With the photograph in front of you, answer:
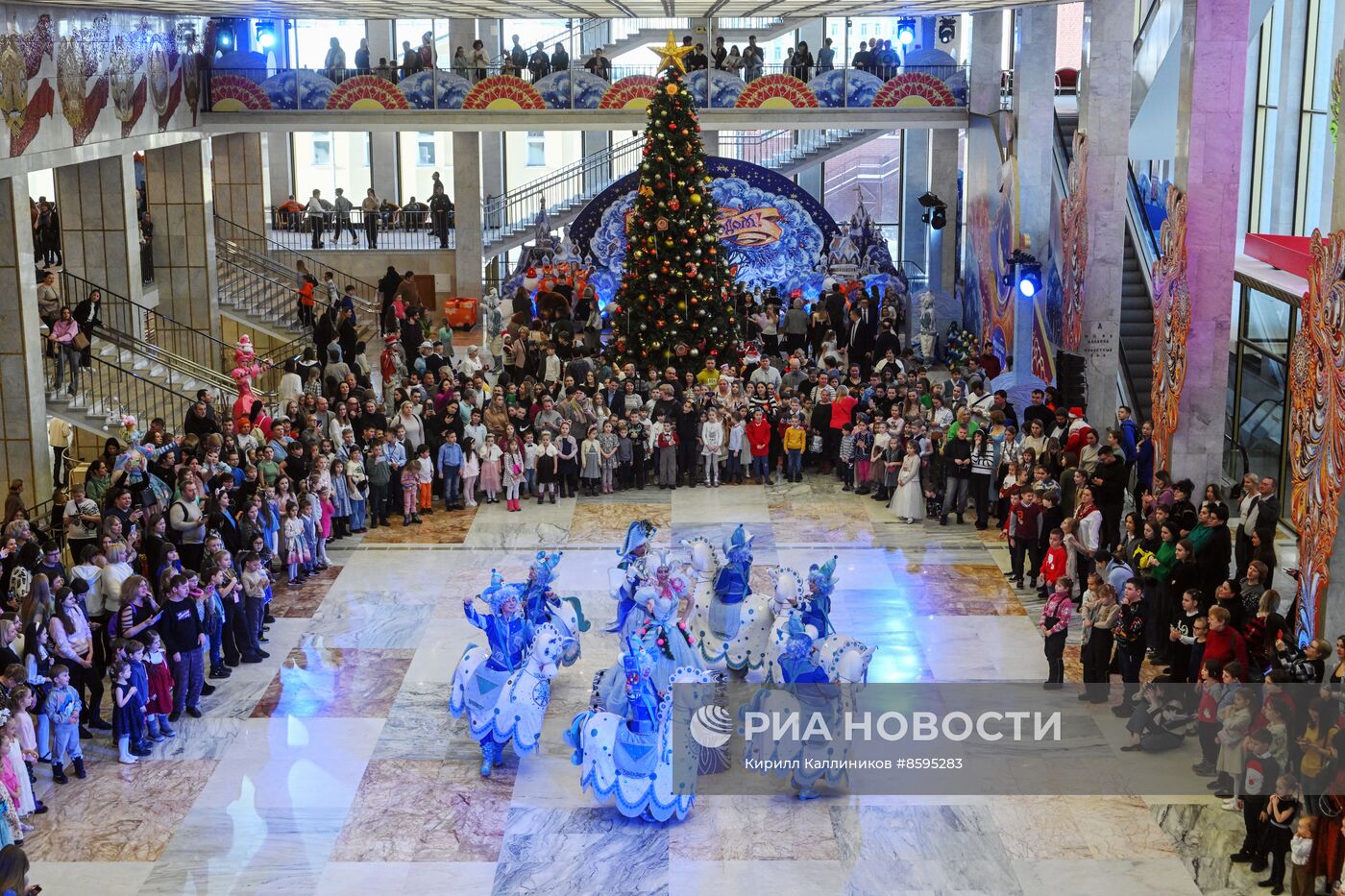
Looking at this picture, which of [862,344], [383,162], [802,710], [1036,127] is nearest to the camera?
[802,710]

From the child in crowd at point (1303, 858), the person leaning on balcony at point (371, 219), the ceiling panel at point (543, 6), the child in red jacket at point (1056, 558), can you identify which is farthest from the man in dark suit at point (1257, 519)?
the person leaning on balcony at point (371, 219)

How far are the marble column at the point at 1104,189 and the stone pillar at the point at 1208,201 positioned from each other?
320cm

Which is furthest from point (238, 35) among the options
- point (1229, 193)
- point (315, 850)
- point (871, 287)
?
point (315, 850)

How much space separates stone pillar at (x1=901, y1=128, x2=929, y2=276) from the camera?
35875mm

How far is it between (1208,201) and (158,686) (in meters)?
11.6

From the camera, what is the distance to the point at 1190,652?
42.5 feet

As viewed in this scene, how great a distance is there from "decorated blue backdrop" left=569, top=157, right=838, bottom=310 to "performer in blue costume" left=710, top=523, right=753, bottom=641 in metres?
14.8

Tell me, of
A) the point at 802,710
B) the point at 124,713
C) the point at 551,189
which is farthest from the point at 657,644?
the point at 551,189

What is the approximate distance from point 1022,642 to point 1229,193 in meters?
5.45

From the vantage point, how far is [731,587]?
14820mm

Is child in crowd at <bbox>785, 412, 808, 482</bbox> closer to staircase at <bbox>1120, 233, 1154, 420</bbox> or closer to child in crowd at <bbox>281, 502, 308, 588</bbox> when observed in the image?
staircase at <bbox>1120, 233, 1154, 420</bbox>

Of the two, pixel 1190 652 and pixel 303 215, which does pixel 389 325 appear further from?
pixel 1190 652

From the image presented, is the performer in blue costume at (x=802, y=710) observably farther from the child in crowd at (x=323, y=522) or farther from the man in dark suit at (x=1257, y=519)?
the child in crowd at (x=323, y=522)

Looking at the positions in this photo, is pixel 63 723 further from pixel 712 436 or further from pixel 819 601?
pixel 712 436
